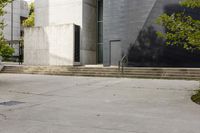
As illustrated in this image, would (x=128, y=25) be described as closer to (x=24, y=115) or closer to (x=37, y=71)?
(x=37, y=71)

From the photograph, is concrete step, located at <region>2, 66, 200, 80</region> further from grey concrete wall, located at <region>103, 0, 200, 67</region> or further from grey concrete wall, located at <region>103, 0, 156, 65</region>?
grey concrete wall, located at <region>103, 0, 156, 65</region>

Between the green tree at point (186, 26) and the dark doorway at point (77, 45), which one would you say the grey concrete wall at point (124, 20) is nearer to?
the dark doorway at point (77, 45)

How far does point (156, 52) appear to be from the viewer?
24.4 meters

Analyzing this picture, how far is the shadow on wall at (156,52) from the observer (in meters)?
23.4

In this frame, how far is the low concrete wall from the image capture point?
29.4 meters

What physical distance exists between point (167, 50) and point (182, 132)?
60.4 ft

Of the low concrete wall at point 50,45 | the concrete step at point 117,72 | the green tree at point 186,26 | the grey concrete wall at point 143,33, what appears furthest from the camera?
the low concrete wall at point 50,45

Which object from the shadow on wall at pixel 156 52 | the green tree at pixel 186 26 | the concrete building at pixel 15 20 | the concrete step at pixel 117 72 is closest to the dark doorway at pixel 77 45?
the concrete step at pixel 117 72

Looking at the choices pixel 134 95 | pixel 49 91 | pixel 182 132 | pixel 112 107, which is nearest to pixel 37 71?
pixel 49 91

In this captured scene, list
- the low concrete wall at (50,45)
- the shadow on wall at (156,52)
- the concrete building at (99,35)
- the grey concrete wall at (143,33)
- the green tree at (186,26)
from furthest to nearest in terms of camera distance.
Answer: the low concrete wall at (50,45)
the concrete building at (99,35)
the grey concrete wall at (143,33)
the shadow on wall at (156,52)
the green tree at (186,26)

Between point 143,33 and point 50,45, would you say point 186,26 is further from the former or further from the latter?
point 50,45

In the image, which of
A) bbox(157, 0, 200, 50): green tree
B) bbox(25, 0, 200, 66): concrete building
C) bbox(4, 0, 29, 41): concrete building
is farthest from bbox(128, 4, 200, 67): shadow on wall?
bbox(4, 0, 29, 41): concrete building

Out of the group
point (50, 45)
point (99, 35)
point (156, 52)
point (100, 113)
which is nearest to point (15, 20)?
point (99, 35)

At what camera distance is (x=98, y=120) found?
7.25 meters
